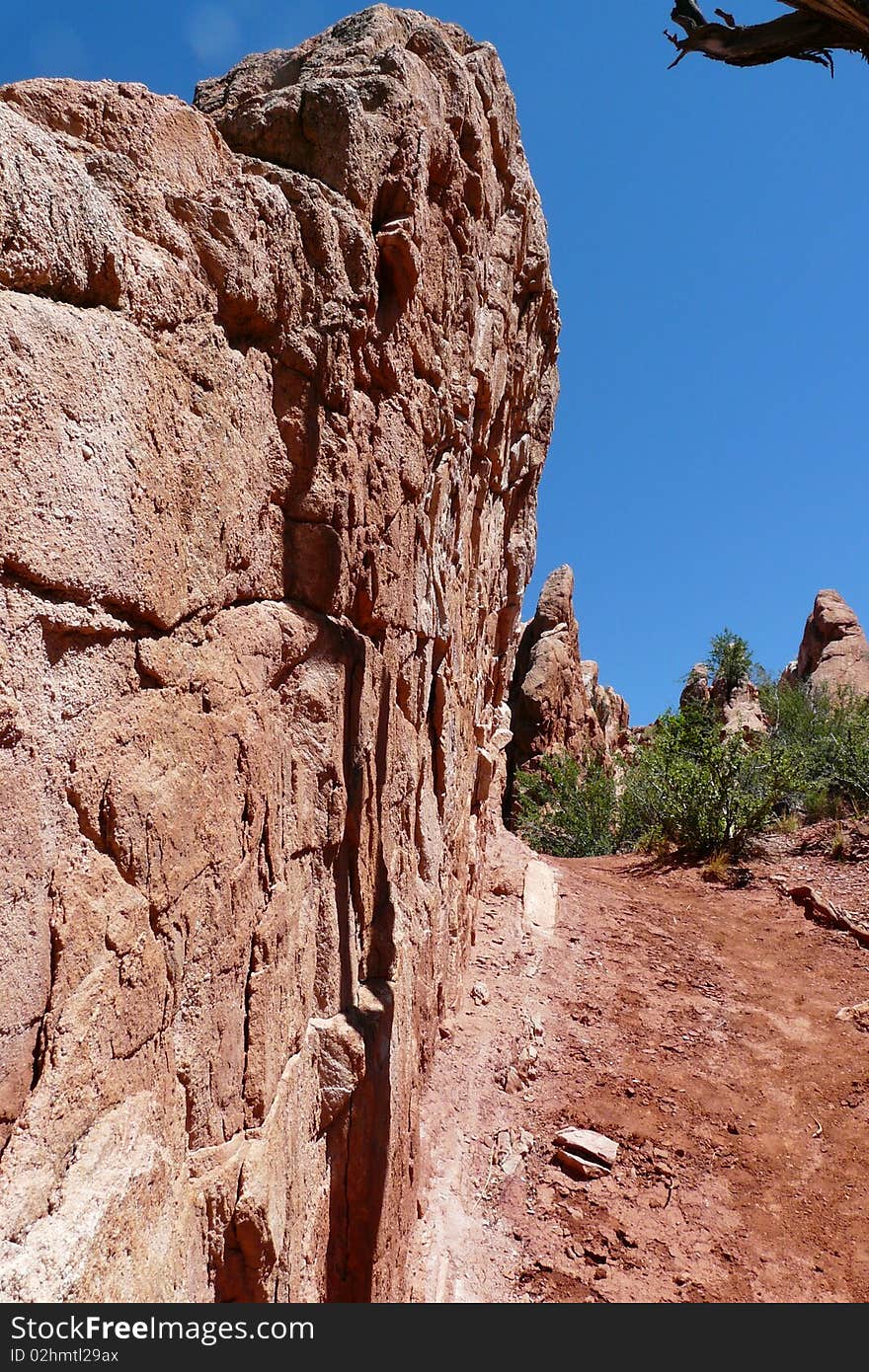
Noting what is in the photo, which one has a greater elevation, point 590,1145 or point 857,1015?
point 857,1015

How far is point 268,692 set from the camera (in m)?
2.65

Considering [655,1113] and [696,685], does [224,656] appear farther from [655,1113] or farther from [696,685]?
[696,685]

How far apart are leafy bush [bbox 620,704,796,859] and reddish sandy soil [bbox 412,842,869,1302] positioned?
5.52 ft

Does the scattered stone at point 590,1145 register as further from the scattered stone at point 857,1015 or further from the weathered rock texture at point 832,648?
the weathered rock texture at point 832,648

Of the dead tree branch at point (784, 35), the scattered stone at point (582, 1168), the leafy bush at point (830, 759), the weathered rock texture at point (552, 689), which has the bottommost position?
the scattered stone at point (582, 1168)

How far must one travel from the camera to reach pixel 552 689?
17266mm

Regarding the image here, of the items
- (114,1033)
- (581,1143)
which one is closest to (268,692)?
(114,1033)

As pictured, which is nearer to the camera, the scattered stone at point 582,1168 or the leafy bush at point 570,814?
the scattered stone at point 582,1168

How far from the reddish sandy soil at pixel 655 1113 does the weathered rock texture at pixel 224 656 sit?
66cm

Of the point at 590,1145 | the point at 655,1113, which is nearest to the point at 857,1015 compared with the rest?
the point at 655,1113

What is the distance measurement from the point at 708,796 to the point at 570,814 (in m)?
2.87

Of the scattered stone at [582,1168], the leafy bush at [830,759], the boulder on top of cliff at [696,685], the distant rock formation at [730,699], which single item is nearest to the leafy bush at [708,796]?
the leafy bush at [830,759]

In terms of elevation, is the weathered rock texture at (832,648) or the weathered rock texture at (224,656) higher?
the weathered rock texture at (832,648)

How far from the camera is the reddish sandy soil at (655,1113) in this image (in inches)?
152
